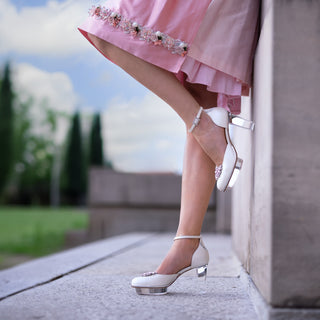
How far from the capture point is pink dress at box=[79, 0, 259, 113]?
3.83 feet

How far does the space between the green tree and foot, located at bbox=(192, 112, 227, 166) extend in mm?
29677

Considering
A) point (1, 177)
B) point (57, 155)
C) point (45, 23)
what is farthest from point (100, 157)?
point (45, 23)

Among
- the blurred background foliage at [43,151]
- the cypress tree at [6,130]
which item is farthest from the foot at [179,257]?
the blurred background foliage at [43,151]

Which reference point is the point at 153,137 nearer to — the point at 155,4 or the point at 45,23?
the point at 45,23

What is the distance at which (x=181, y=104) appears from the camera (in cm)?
119

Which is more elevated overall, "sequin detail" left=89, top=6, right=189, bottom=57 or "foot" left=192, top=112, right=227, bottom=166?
"sequin detail" left=89, top=6, right=189, bottom=57

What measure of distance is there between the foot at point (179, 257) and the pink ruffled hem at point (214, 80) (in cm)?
45

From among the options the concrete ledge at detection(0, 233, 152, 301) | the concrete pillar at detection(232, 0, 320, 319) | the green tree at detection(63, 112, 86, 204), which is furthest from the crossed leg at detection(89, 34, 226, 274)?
the green tree at detection(63, 112, 86, 204)

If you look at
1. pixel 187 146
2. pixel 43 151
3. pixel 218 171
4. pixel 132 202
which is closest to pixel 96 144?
pixel 43 151

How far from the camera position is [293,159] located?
2.82 ft

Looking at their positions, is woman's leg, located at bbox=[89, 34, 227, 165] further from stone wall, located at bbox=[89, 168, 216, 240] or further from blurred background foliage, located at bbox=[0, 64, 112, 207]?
blurred background foliage, located at bbox=[0, 64, 112, 207]

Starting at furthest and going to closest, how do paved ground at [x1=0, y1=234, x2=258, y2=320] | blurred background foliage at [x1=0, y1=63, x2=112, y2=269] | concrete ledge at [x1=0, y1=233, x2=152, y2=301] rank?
blurred background foliage at [x1=0, y1=63, x2=112, y2=269]
concrete ledge at [x1=0, y1=233, x2=152, y2=301]
paved ground at [x1=0, y1=234, x2=258, y2=320]

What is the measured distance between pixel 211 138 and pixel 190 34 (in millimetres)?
299

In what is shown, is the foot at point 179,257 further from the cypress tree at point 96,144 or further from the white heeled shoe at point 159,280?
the cypress tree at point 96,144
